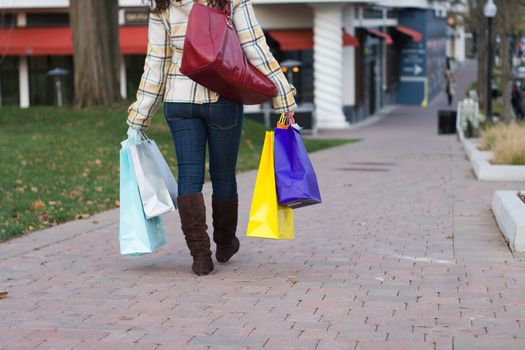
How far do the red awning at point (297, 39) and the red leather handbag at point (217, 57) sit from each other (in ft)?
94.9

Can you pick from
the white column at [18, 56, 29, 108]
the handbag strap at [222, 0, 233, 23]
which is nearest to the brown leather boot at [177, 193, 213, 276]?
the handbag strap at [222, 0, 233, 23]

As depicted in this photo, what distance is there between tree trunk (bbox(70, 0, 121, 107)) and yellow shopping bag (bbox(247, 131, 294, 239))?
15946mm

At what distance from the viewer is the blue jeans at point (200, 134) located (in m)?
6.85

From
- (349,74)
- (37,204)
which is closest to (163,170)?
(37,204)

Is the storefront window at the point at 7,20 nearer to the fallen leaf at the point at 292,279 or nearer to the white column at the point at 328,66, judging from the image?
the white column at the point at 328,66

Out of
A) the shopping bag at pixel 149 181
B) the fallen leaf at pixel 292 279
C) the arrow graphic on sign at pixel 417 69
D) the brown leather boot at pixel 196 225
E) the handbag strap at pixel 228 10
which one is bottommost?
the fallen leaf at pixel 292 279

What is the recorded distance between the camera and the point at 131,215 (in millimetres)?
7090

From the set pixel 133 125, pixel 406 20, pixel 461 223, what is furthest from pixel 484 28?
pixel 133 125

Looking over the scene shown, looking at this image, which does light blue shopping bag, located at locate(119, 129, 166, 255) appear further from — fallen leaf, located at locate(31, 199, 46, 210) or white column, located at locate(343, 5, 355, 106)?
white column, located at locate(343, 5, 355, 106)

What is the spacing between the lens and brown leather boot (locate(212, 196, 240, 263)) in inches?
285

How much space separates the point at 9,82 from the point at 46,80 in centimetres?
140

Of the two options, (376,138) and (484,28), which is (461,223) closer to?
(376,138)

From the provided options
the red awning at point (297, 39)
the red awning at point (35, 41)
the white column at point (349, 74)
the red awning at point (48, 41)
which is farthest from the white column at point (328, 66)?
the red awning at point (35, 41)

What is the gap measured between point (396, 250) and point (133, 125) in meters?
2.26
